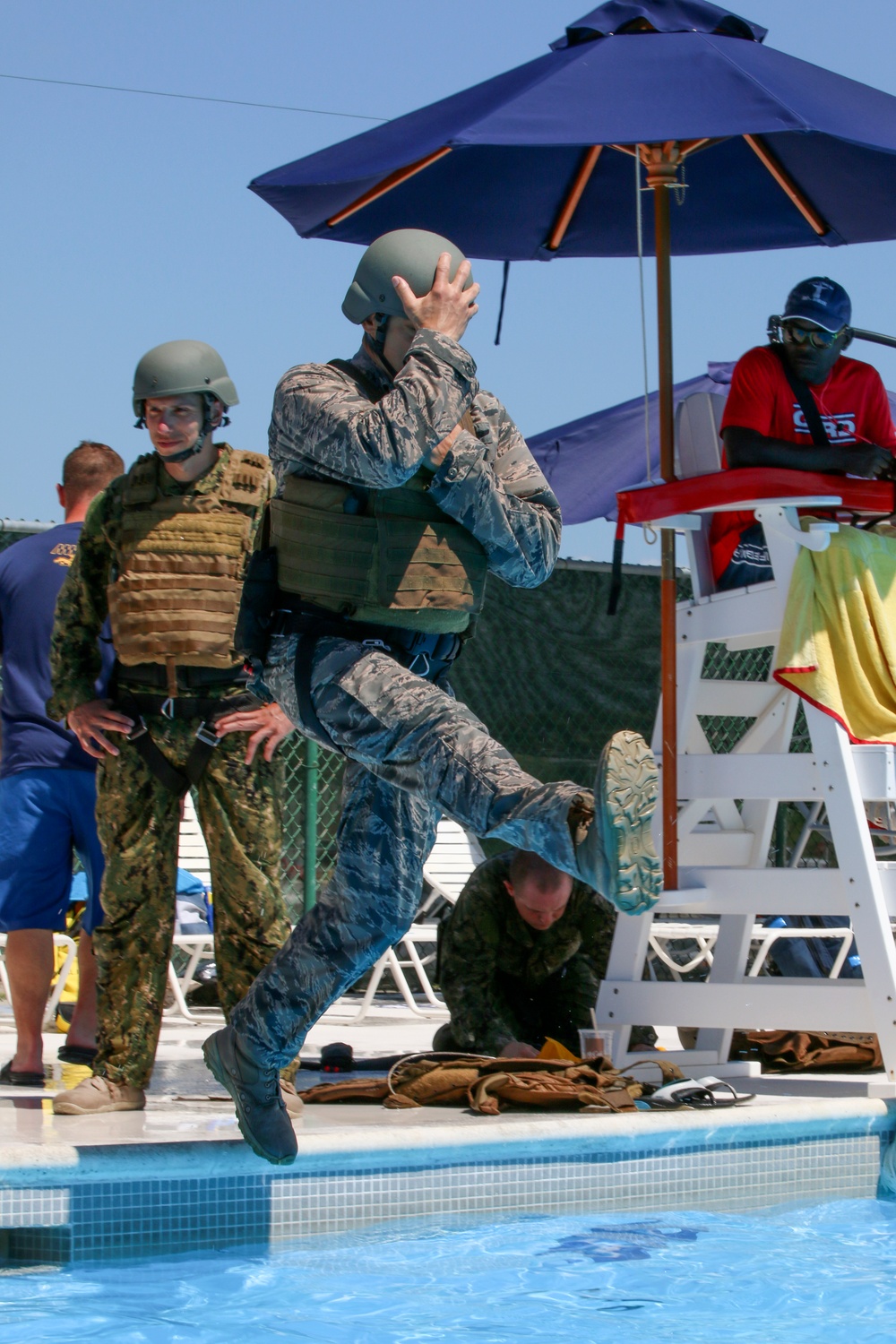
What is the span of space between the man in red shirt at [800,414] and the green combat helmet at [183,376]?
1634 mm

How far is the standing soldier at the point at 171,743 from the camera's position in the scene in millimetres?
4449

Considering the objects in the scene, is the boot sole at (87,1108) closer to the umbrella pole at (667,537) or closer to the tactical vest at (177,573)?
the tactical vest at (177,573)

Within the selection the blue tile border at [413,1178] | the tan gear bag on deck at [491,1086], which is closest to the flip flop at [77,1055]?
the tan gear bag on deck at [491,1086]

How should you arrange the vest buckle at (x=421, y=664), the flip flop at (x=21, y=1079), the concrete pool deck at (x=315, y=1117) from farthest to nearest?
the flip flop at (x=21, y=1079), the concrete pool deck at (x=315, y=1117), the vest buckle at (x=421, y=664)

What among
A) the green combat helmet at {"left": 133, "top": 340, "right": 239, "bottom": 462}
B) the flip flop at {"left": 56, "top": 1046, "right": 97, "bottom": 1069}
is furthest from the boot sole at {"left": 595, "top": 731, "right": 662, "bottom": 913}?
the flip flop at {"left": 56, "top": 1046, "right": 97, "bottom": 1069}

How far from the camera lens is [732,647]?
5.74m

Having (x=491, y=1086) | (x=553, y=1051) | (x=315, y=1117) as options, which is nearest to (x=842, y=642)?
(x=553, y=1051)

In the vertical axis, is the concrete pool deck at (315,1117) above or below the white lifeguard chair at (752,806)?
below

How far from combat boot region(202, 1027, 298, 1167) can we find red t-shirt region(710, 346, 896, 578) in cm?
275

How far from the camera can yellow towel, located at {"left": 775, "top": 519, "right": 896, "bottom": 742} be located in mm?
4844

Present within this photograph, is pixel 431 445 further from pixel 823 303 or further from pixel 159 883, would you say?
pixel 823 303

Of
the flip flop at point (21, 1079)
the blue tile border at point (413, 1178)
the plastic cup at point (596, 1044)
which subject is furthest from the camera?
the flip flop at point (21, 1079)

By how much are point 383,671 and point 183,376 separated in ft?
5.48

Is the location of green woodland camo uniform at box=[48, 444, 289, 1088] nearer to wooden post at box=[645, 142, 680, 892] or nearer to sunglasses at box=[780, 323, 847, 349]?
wooden post at box=[645, 142, 680, 892]
